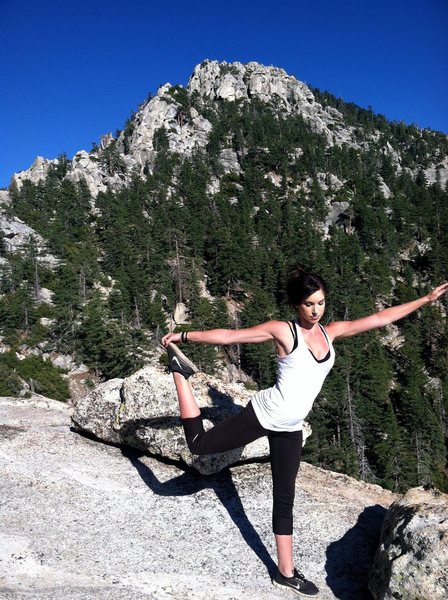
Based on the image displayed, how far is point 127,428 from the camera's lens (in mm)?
7086

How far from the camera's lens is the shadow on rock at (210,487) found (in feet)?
17.1

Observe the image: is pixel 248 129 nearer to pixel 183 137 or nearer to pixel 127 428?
pixel 183 137

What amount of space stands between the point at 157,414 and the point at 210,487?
141 cm

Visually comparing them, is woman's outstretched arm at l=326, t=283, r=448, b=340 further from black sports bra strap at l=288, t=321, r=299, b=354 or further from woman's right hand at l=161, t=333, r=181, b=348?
woman's right hand at l=161, t=333, r=181, b=348

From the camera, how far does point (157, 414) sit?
22.5ft

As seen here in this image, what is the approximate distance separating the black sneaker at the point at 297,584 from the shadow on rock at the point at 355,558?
37 centimetres

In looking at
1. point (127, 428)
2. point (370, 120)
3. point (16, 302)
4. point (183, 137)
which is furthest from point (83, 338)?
point (370, 120)

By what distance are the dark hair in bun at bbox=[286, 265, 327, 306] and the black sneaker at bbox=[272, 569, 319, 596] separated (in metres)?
2.59

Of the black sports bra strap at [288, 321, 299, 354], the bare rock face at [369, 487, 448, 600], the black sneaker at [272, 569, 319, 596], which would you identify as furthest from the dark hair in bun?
the black sneaker at [272, 569, 319, 596]

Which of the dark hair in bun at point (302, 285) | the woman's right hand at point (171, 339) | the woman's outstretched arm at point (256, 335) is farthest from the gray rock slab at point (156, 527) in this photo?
the dark hair in bun at point (302, 285)

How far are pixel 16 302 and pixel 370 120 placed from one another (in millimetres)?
142523

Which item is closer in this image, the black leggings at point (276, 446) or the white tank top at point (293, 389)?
the white tank top at point (293, 389)

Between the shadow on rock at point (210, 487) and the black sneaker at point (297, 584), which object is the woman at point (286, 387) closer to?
the black sneaker at point (297, 584)

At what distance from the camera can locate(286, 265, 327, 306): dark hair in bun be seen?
11.5ft
